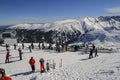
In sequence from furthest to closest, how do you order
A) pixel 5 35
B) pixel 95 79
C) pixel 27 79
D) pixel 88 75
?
1. pixel 5 35
2. pixel 27 79
3. pixel 88 75
4. pixel 95 79

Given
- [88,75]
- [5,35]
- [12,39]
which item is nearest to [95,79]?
[88,75]

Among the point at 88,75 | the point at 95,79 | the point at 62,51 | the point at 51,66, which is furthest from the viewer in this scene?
the point at 62,51

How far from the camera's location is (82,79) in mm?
18344

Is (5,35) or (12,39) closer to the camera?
(12,39)

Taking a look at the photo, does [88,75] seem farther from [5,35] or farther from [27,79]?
[5,35]

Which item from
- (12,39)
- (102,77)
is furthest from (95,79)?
(12,39)

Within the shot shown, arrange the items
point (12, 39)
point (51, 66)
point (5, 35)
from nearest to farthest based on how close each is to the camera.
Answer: point (51, 66) < point (12, 39) < point (5, 35)

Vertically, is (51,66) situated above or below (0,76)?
below

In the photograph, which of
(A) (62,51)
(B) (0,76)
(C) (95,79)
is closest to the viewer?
(B) (0,76)

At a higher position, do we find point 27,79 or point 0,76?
point 0,76

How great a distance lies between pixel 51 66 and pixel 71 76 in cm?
702

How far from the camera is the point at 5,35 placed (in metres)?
87.2

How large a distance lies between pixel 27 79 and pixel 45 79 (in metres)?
2.14

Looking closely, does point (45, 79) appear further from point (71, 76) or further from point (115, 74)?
point (115, 74)
